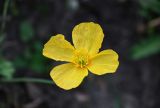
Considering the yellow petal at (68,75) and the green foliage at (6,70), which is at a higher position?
the yellow petal at (68,75)

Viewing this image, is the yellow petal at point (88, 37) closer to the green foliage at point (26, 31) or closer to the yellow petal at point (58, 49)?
the yellow petal at point (58, 49)

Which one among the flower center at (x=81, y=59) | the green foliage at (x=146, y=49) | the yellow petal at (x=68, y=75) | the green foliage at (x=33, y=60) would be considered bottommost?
the green foliage at (x=33, y=60)

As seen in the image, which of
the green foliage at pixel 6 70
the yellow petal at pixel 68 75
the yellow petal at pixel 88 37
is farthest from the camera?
Result: the green foliage at pixel 6 70

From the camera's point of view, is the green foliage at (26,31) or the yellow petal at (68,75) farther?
the green foliage at (26,31)

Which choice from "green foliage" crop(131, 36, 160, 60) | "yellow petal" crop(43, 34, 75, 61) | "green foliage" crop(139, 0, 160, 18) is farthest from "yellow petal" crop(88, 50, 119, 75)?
"green foliage" crop(139, 0, 160, 18)

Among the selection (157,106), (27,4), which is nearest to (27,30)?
(27,4)

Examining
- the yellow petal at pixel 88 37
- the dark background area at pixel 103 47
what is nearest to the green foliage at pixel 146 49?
the dark background area at pixel 103 47

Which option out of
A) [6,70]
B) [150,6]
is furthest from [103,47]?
[6,70]
